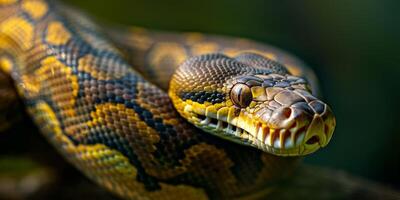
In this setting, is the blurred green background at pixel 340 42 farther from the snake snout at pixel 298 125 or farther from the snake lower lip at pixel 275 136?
the snake snout at pixel 298 125

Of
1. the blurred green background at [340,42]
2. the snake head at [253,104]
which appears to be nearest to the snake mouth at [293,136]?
the snake head at [253,104]

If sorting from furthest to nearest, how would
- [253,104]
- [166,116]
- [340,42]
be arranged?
1. [340,42]
2. [166,116]
3. [253,104]

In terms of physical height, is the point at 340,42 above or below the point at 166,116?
below

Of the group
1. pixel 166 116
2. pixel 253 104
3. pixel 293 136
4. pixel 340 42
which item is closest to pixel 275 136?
pixel 293 136

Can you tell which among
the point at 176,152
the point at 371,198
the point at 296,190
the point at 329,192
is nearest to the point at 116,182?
the point at 176,152

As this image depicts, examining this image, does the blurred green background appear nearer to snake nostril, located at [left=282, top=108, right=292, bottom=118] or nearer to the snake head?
the snake head

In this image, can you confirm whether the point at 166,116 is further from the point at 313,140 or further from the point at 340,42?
the point at 340,42

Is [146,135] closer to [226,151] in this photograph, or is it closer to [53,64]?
[226,151]
